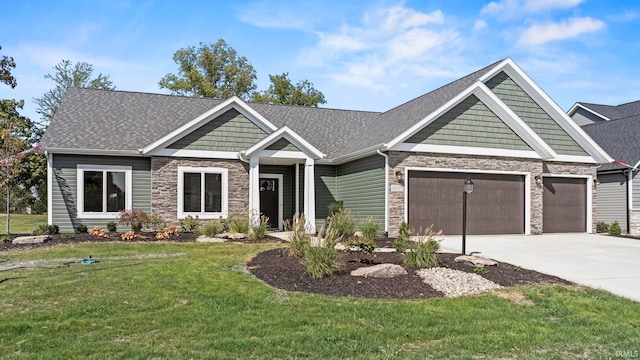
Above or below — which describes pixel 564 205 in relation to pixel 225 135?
below

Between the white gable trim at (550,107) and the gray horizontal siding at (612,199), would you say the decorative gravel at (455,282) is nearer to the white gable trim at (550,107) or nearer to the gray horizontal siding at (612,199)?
the white gable trim at (550,107)

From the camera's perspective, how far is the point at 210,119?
54.8 feet

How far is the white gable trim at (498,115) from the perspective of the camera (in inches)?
615

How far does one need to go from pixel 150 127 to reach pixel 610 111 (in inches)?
1097

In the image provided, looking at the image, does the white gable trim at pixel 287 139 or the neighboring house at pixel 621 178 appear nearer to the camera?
the white gable trim at pixel 287 139

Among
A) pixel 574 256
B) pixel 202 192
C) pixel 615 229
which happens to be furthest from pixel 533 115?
pixel 202 192

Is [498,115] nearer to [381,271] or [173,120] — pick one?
[381,271]

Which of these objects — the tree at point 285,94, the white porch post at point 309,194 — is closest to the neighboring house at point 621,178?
the white porch post at point 309,194

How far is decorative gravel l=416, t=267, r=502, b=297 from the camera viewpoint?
24.8 ft

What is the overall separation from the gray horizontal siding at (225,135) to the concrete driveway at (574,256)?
744cm

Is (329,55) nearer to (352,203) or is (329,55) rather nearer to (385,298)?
(352,203)

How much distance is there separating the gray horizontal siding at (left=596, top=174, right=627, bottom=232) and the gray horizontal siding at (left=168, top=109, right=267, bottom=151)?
13762mm

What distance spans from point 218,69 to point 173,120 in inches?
868

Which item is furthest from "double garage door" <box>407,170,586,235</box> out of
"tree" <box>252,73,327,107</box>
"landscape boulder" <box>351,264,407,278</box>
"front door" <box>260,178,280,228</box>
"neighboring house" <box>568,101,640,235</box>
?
"tree" <box>252,73,327,107</box>
